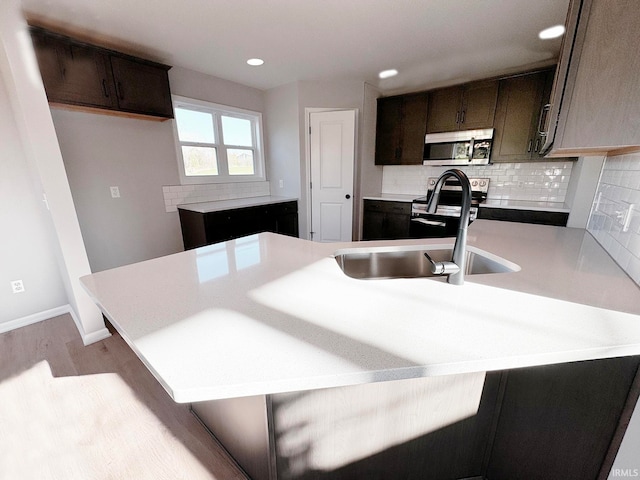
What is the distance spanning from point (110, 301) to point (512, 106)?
4.01 meters

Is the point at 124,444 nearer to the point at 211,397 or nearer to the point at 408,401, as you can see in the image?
the point at 211,397

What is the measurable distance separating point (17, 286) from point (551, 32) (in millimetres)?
5159

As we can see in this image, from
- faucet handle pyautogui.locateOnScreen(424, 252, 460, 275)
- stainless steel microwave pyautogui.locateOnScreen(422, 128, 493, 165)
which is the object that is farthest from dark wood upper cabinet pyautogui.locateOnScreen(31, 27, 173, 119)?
stainless steel microwave pyautogui.locateOnScreen(422, 128, 493, 165)

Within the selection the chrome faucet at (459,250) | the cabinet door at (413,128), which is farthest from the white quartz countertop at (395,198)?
the chrome faucet at (459,250)

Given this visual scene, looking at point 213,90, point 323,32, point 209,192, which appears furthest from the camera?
point 209,192

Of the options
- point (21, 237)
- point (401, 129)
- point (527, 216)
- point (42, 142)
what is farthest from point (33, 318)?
point (527, 216)

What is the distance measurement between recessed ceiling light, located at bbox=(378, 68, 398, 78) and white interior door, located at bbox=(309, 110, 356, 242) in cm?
55

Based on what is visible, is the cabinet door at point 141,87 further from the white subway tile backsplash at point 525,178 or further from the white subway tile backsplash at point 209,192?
the white subway tile backsplash at point 525,178

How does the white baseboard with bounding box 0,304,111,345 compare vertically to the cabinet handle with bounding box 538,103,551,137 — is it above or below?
below

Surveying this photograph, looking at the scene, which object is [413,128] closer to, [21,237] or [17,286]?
[21,237]

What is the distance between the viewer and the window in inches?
130

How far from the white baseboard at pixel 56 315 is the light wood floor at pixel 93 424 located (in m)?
0.11

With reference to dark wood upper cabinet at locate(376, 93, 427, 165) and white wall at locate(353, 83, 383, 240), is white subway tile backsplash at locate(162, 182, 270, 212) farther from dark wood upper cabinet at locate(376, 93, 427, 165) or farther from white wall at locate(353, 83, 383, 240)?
dark wood upper cabinet at locate(376, 93, 427, 165)

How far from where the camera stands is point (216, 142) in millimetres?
3613
